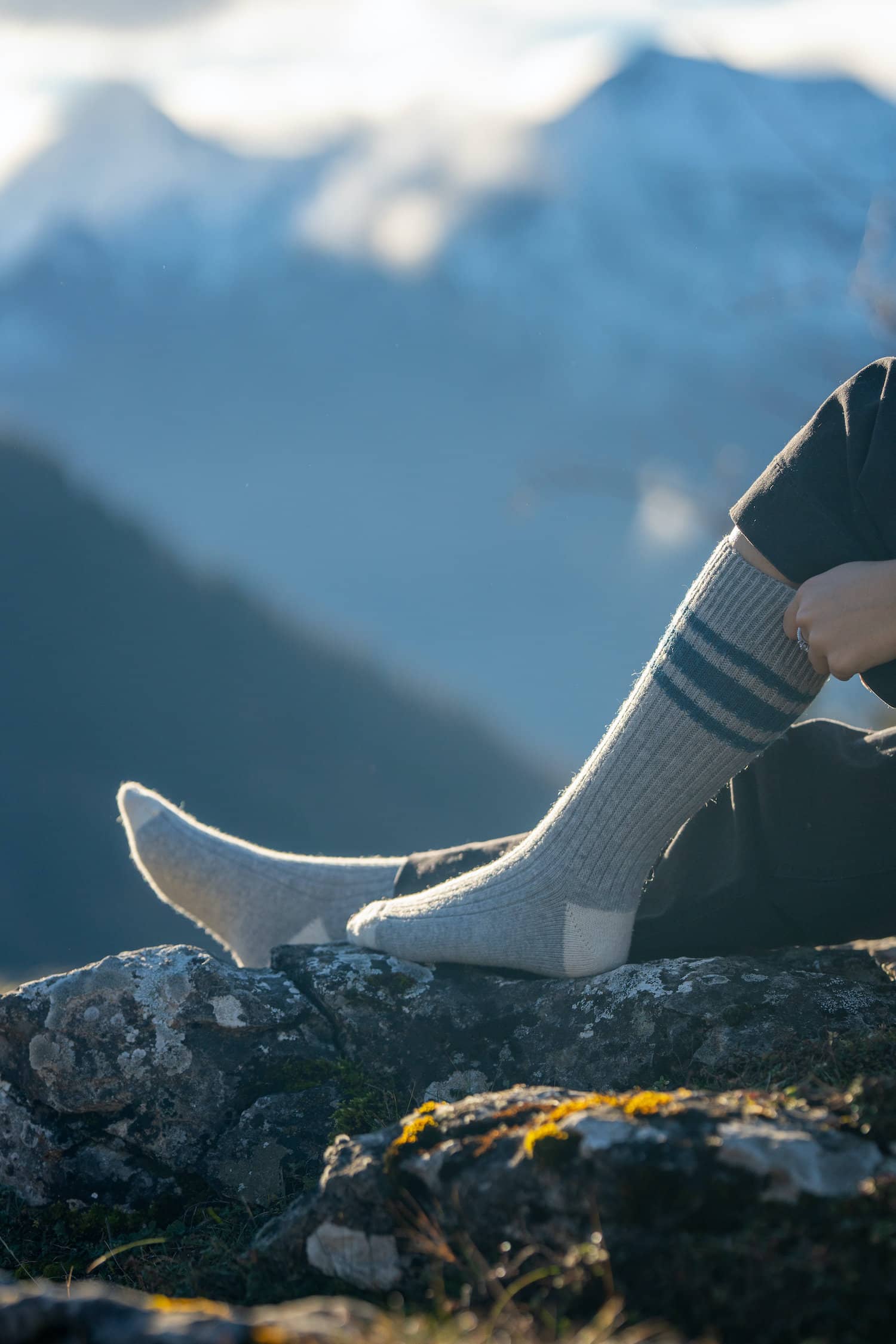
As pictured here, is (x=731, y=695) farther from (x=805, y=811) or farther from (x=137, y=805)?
(x=137, y=805)

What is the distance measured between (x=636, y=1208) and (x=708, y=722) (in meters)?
1.08

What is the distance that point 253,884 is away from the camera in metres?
3.05

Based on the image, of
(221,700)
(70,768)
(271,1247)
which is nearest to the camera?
(271,1247)

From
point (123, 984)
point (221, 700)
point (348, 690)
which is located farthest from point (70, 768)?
point (123, 984)

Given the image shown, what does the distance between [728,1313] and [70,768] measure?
11717 millimetres

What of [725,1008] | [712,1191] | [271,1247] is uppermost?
[712,1191]

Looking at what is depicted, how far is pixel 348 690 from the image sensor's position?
13250 mm

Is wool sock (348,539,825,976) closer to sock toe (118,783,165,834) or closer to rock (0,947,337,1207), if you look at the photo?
rock (0,947,337,1207)

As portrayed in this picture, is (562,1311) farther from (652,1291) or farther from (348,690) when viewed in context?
(348,690)

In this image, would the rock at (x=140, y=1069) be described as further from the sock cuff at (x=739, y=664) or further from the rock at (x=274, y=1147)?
the sock cuff at (x=739, y=664)

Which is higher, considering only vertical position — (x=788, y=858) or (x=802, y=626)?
(x=802, y=626)

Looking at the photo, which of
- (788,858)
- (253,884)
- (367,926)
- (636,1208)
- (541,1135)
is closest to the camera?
(636,1208)

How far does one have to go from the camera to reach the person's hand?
1.73 metres

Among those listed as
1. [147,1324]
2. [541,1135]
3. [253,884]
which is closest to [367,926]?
[253,884]
